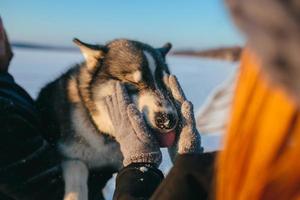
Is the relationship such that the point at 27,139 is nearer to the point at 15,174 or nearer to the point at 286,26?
the point at 15,174

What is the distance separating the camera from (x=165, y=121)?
161 centimetres

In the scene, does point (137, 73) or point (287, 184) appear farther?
point (137, 73)

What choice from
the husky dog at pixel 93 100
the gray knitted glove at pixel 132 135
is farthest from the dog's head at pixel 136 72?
the gray knitted glove at pixel 132 135

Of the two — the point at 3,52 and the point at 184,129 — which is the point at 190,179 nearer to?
the point at 184,129

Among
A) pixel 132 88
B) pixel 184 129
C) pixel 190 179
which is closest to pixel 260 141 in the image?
pixel 190 179

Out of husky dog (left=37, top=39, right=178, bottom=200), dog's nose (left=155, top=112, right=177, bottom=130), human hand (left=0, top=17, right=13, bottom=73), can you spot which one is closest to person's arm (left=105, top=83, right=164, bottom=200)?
dog's nose (left=155, top=112, right=177, bottom=130)

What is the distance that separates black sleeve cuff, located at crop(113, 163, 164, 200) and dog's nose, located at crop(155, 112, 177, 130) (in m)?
0.44

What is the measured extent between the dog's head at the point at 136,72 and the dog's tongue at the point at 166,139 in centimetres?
6

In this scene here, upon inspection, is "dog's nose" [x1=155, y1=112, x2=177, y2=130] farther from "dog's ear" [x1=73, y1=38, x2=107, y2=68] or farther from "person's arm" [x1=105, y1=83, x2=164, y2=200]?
"dog's ear" [x1=73, y1=38, x2=107, y2=68]

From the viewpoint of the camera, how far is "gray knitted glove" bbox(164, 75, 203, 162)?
1.46 metres

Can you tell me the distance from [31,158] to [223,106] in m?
3.48

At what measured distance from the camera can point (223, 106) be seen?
15.8 feet

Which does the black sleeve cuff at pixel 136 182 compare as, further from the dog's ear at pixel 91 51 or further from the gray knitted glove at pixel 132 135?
the dog's ear at pixel 91 51

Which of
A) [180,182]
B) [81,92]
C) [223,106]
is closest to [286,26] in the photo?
[180,182]
